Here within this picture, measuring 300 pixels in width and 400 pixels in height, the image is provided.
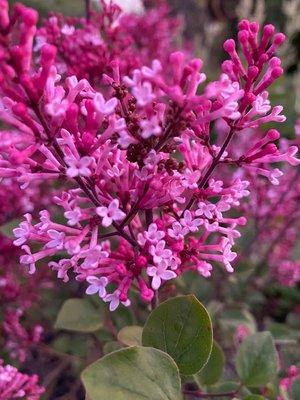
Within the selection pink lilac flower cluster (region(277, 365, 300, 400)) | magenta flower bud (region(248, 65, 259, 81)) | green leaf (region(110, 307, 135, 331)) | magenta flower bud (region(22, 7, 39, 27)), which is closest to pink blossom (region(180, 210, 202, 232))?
magenta flower bud (region(248, 65, 259, 81))

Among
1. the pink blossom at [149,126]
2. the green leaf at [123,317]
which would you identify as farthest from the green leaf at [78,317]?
the pink blossom at [149,126]

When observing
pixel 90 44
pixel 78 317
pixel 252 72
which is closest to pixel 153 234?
pixel 252 72

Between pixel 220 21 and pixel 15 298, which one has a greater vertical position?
pixel 220 21

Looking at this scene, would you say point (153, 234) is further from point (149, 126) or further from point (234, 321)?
point (234, 321)

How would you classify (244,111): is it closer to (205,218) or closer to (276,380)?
(205,218)

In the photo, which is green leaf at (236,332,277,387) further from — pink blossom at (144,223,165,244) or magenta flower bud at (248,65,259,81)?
magenta flower bud at (248,65,259,81)

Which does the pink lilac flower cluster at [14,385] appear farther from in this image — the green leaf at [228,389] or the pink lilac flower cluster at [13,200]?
the pink lilac flower cluster at [13,200]
